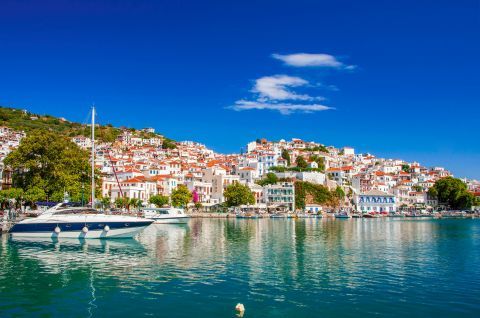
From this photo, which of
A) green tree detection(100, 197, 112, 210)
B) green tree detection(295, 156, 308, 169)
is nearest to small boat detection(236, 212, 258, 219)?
green tree detection(100, 197, 112, 210)

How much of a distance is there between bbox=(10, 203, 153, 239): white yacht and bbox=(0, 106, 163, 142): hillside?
119 m

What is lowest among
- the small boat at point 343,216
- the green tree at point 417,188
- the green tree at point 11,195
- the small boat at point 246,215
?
the small boat at point 343,216

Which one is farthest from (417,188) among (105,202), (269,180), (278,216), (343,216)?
(105,202)

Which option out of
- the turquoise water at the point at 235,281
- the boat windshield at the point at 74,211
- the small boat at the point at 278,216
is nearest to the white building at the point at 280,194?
the small boat at the point at 278,216

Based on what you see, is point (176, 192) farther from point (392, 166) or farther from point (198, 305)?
point (392, 166)

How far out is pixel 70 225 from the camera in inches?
1278

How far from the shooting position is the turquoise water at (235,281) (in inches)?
575

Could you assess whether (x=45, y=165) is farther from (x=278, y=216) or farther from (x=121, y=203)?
(x=278, y=216)

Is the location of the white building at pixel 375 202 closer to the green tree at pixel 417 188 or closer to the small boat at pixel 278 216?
the green tree at pixel 417 188

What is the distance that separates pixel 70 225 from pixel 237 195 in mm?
60523

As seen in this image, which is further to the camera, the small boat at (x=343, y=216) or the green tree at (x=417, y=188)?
the green tree at (x=417, y=188)

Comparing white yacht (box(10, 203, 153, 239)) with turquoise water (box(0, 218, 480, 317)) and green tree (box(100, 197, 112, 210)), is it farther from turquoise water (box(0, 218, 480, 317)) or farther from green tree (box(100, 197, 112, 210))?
green tree (box(100, 197, 112, 210))

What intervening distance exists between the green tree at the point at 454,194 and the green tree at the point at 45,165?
96786 mm

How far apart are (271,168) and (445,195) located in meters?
45.4
